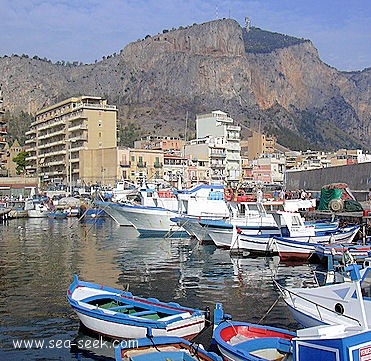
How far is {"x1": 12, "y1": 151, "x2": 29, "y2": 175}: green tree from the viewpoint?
4702 inches

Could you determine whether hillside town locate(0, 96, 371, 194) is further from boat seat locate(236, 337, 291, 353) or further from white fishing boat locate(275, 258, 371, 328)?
boat seat locate(236, 337, 291, 353)

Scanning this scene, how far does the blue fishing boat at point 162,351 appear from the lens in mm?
11031

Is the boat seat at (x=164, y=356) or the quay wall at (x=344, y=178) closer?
the boat seat at (x=164, y=356)

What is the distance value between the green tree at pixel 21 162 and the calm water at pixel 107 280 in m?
79.9

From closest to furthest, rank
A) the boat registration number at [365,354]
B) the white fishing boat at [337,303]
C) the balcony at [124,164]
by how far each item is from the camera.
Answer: the boat registration number at [365,354] < the white fishing boat at [337,303] < the balcony at [124,164]

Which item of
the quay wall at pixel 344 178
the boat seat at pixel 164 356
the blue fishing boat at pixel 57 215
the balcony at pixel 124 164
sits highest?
the balcony at pixel 124 164

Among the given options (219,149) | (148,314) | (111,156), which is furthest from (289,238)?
(219,149)

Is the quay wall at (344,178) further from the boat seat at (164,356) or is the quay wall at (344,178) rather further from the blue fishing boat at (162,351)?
the boat seat at (164,356)

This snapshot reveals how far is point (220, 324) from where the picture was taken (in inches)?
Answer: 486

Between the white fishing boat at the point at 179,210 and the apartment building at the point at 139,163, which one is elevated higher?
the apartment building at the point at 139,163

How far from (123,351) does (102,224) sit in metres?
49.3

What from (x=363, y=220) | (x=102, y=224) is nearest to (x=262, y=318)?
(x=363, y=220)

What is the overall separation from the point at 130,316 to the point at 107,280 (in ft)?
34.9

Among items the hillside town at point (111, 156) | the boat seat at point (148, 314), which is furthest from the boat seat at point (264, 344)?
the hillside town at point (111, 156)
